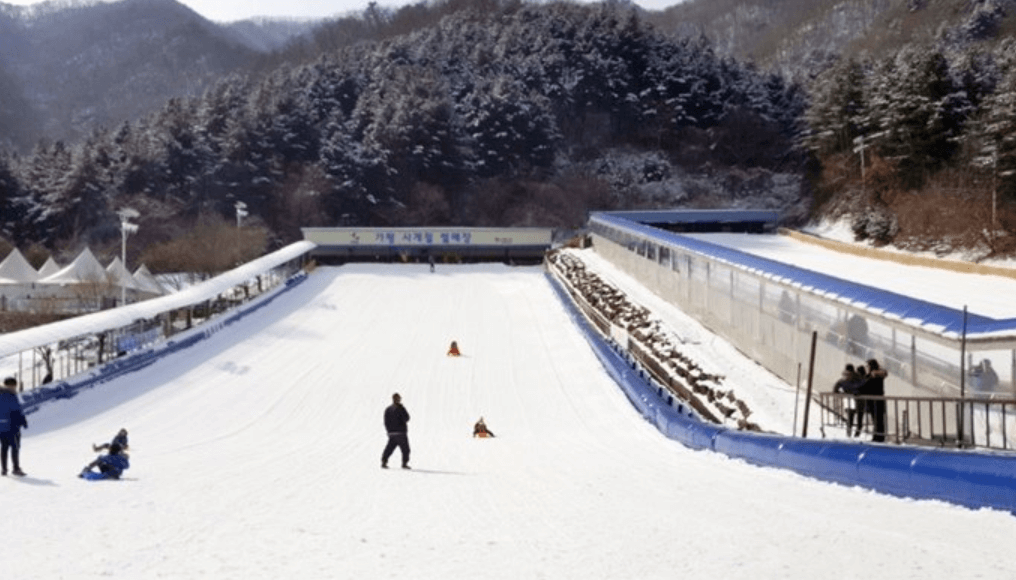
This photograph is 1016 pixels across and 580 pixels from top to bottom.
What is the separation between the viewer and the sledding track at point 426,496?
723cm

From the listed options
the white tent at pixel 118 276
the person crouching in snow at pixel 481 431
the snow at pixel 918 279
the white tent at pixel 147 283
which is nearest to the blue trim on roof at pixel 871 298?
the snow at pixel 918 279

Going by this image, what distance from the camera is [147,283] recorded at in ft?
183

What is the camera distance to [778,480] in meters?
11.8

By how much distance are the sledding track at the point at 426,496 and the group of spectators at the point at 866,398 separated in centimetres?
153

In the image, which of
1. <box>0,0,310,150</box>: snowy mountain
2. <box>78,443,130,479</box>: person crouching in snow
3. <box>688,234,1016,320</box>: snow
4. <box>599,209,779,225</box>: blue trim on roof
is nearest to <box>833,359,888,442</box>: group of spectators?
<box>688,234,1016,320</box>: snow

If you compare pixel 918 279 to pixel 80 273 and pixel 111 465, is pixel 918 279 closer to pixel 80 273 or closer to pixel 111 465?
pixel 111 465

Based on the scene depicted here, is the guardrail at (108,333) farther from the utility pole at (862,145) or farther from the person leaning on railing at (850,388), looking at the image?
the utility pole at (862,145)

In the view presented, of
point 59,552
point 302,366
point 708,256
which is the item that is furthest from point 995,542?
point 302,366

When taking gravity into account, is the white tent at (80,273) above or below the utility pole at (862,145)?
below

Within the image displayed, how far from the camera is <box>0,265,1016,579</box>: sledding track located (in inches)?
285

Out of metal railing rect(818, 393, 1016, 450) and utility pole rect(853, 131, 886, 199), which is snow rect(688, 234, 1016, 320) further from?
utility pole rect(853, 131, 886, 199)

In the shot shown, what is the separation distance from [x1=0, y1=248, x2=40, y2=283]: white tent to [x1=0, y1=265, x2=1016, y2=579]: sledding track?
3289cm

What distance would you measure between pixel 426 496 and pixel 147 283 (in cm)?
4839

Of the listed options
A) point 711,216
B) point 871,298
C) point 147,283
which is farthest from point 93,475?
point 711,216
